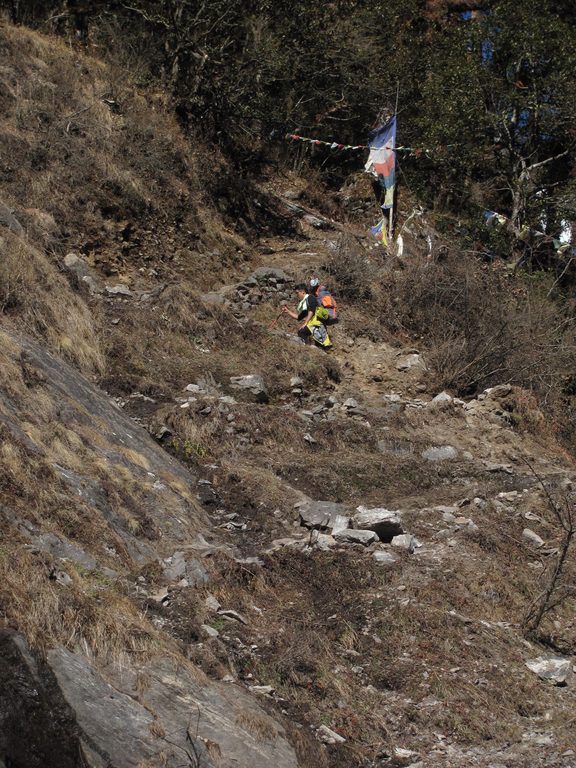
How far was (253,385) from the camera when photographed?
424 inches

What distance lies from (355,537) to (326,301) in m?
6.37

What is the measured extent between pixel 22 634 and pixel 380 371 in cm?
881

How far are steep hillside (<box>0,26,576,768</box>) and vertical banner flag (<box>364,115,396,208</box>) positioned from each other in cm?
92

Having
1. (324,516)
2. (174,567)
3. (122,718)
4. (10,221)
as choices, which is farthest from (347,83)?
(122,718)

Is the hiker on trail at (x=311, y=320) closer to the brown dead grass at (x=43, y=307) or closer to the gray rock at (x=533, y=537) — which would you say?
the brown dead grass at (x=43, y=307)

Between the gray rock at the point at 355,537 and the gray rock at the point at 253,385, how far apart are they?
359 cm

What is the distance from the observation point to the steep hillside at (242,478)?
4.53 metres

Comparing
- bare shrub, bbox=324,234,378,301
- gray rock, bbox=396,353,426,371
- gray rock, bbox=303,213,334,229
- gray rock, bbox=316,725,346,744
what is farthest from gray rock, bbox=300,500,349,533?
gray rock, bbox=303,213,334,229

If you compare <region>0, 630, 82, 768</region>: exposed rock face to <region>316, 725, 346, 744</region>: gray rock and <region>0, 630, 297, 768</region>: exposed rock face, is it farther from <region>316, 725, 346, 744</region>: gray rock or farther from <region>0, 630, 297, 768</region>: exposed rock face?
<region>316, 725, 346, 744</region>: gray rock

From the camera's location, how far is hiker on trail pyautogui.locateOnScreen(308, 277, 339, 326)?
13058mm

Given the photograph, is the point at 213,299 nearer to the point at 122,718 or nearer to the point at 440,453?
the point at 440,453

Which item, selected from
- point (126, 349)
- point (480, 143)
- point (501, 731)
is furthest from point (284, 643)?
point (480, 143)

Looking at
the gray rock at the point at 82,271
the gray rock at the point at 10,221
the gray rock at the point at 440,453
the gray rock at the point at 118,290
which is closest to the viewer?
the gray rock at the point at 440,453

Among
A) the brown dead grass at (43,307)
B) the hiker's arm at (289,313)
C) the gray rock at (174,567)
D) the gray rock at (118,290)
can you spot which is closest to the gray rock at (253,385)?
the brown dead grass at (43,307)
